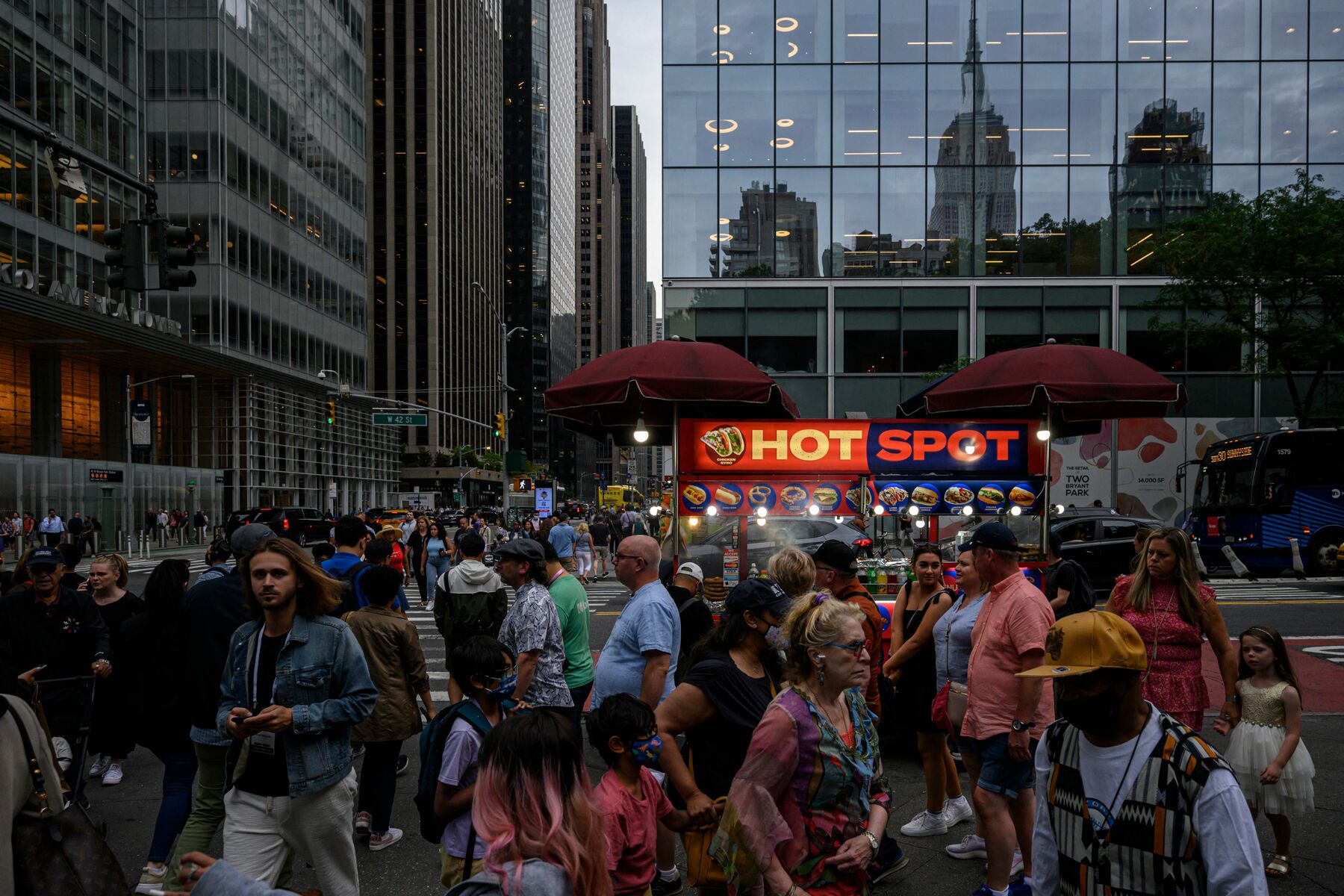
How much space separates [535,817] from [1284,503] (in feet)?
80.5

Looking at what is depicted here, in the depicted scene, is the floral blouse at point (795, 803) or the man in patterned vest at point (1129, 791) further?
the floral blouse at point (795, 803)

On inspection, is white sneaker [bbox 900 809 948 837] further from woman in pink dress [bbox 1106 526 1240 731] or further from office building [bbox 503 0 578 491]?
office building [bbox 503 0 578 491]

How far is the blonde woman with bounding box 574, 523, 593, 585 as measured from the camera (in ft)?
73.1

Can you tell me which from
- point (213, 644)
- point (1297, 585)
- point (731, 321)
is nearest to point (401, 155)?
point (731, 321)

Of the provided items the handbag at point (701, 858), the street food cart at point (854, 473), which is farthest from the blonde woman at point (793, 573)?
the street food cart at point (854, 473)

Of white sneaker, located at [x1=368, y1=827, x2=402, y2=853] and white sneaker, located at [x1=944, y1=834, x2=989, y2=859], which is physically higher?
white sneaker, located at [x1=944, y1=834, x2=989, y2=859]

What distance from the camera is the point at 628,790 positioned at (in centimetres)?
332

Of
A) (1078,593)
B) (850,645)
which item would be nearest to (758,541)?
(1078,593)

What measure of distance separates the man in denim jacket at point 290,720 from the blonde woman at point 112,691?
6.20 feet

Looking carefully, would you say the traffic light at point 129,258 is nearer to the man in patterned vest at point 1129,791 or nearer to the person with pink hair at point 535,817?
the person with pink hair at point 535,817

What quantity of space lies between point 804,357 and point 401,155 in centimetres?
8809

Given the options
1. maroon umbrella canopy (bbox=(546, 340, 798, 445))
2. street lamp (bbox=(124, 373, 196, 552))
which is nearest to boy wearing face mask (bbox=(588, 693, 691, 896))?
maroon umbrella canopy (bbox=(546, 340, 798, 445))

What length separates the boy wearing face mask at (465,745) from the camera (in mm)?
3564

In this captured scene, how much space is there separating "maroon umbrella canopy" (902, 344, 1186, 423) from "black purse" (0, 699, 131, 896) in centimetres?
846
